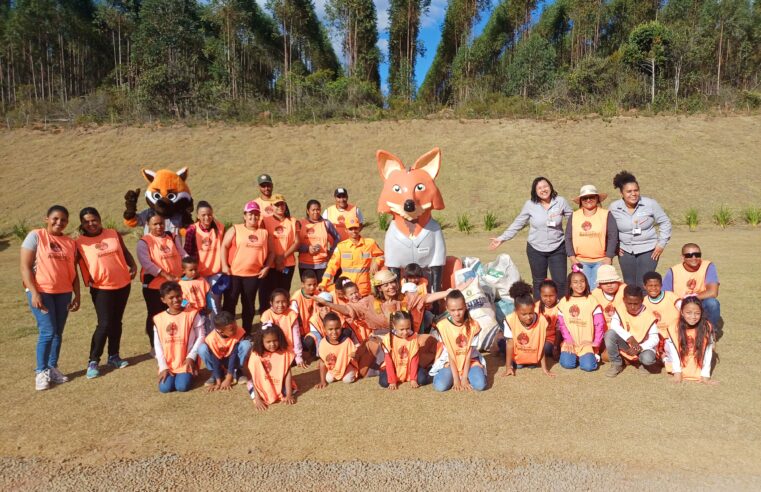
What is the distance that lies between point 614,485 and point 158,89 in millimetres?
29196

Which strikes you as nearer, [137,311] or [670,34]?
[137,311]

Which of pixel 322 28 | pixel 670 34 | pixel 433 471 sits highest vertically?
pixel 322 28

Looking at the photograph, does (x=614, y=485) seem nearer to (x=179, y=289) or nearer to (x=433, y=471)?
(x=433, y=471)

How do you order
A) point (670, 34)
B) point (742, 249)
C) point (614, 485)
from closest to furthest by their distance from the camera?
point (614, 485) < point (742, 249) < point (670, 34)

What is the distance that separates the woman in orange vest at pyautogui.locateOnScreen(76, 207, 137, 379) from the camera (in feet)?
14.7

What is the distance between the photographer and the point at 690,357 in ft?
13.5

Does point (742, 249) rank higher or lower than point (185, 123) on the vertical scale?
lower

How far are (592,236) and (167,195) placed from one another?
4.25 m

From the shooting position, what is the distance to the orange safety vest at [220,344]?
430 centimetres

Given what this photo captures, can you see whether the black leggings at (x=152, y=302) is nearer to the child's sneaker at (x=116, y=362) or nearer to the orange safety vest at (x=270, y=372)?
the child's sneaker at (x=116, y=362)

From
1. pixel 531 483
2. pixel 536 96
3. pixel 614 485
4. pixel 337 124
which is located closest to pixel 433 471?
pixel 531 483

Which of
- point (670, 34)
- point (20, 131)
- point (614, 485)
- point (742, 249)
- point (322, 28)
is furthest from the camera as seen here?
point (322, 28)

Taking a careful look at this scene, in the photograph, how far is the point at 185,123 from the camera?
81.0 ft

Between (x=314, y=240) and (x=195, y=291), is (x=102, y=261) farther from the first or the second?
(x=314, y=240)
